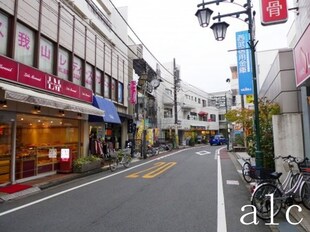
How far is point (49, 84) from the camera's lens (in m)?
13.9

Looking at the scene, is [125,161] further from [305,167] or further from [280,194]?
[280,194]

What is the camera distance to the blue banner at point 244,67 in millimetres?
22467

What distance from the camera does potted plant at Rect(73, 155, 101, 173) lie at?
1495cm

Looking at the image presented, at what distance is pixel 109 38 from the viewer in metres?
24.0

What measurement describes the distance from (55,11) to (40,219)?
1197cm

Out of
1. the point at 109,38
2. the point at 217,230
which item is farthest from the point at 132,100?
the point at 217,230

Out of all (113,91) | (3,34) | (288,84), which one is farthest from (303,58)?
(113,91)

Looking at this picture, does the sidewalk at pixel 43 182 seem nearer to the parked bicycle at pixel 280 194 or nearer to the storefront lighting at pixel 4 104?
the storefront lighting at pixel 4 104

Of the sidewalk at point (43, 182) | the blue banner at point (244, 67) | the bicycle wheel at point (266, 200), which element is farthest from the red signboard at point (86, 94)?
the bicycle wheel at point (266, 200)

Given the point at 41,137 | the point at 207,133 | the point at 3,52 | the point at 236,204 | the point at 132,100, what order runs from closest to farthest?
the point at 236,204 → the point at 3,52 → the point at 41,137 → the point at 132,100 → the point at 207,133

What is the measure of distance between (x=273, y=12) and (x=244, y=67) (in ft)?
45.5

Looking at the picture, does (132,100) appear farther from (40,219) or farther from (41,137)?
(40,219)

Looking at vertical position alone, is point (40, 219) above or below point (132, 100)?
below

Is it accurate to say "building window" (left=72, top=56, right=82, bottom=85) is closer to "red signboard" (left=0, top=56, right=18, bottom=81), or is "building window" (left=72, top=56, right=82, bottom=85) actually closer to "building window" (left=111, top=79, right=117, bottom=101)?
"building window" (left=111, top=79, right=117, bottom=101)
